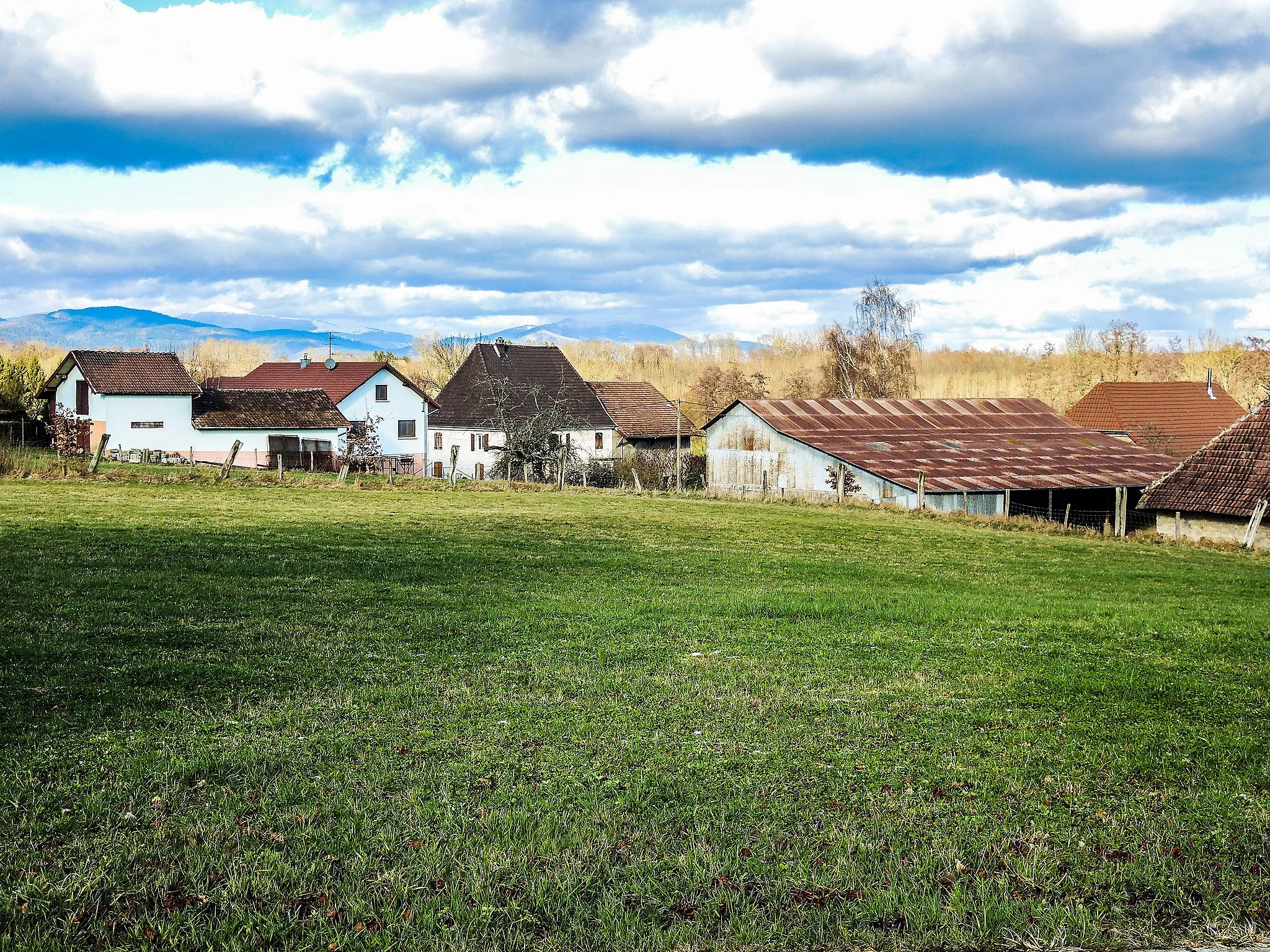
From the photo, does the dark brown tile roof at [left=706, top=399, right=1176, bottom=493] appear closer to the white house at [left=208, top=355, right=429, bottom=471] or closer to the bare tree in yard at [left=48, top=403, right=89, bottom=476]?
the white house at [left=208, top=355, right=429, bottom=471]

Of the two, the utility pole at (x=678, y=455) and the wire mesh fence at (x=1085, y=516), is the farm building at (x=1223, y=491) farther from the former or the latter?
the utility pole at (x=678, y=455)

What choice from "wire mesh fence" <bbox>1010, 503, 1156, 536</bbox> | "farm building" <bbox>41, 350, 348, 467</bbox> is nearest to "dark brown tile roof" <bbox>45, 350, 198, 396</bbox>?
"farm building" <bbox>41, 350, 348, 467</bbox>

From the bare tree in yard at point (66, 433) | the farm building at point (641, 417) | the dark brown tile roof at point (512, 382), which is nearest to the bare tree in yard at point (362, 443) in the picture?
the dark brown tile roof at point (512, 382)

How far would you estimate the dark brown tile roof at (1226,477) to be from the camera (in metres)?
33.4

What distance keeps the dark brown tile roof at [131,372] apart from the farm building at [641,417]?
80.8ft

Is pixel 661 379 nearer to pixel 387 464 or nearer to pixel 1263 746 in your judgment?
pixel 387 464

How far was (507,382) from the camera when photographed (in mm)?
66500

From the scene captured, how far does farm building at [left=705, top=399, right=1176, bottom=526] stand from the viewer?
42.2 meters

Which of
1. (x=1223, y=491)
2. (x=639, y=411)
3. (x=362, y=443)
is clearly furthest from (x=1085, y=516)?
(x=362, y=443)

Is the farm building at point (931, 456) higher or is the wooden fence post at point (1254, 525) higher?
the farm building at point (931, 456)

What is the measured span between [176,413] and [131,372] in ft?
11.6

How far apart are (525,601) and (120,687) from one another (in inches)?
246

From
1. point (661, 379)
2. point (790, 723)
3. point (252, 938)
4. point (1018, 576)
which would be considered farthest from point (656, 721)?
point (661, 379)

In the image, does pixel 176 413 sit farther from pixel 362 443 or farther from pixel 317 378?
pixel 317 378
